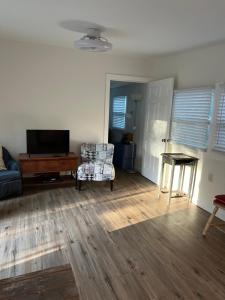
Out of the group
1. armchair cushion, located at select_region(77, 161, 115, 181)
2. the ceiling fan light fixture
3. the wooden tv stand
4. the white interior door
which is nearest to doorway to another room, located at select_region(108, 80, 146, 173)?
the white interior door

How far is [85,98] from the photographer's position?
176 inches

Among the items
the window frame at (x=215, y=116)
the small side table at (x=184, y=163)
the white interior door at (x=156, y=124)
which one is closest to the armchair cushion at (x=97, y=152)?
the white interior door at (x=156, y=124)

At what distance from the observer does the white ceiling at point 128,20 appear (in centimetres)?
219

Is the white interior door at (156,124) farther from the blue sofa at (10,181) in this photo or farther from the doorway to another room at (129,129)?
the blue sofa at (10,181)

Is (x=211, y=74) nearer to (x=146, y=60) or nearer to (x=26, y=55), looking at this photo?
(x=146, y=60)

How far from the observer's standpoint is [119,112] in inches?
267

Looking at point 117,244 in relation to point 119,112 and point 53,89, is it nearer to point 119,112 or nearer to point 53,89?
point 53,89

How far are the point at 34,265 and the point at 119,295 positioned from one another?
0.85m

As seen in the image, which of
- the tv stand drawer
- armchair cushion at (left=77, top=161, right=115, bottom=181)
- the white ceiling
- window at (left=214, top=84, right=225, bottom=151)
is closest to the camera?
the white ceiling

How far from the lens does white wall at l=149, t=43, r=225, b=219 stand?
325 cm

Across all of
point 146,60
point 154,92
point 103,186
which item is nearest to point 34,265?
point 103,186

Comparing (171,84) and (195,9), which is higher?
(195,9)

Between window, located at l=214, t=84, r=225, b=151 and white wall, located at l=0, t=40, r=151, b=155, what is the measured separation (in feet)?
6.62

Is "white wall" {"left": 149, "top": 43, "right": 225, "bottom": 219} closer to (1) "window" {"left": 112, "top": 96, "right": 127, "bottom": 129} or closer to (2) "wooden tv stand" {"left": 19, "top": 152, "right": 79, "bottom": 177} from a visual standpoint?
(2) "wooden tv stand" {"left": 19, "top": 152, "right": 79, "bottom": 177}
